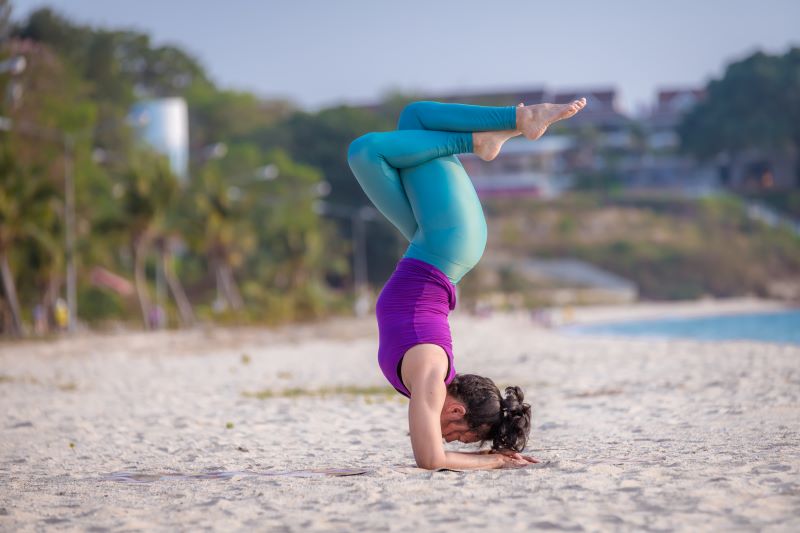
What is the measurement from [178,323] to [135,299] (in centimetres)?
669

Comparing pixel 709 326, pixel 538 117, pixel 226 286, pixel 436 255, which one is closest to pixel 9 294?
pixel 226 286

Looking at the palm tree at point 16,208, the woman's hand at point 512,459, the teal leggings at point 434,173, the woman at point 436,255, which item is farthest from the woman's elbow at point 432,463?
the palm tree at point 16,208

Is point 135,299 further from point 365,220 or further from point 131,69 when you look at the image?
point 131,69

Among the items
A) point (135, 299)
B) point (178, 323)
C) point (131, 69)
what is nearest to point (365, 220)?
point (131, 69)

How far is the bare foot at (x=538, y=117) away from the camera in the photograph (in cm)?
579

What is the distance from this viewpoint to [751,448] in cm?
652

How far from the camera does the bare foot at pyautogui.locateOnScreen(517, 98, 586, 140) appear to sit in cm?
579

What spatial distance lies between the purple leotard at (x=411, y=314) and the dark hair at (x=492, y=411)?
0.11 m

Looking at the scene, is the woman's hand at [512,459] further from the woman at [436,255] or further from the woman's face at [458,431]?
the woman's face at [458,431]

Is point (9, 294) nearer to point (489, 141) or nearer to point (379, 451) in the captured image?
point (379, 451)

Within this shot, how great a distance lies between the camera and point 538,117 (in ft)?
19.1

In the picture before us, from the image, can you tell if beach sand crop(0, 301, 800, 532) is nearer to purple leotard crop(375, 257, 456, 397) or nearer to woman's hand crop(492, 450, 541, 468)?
woman's hand crop(492, 450, 541, 468)

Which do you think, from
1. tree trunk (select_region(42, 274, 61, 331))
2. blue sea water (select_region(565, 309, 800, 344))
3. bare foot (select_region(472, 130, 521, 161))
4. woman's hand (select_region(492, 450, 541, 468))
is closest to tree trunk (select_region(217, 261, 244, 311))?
tree trunk (select_region(42, 274, 61, 331))

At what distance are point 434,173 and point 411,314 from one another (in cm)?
79
